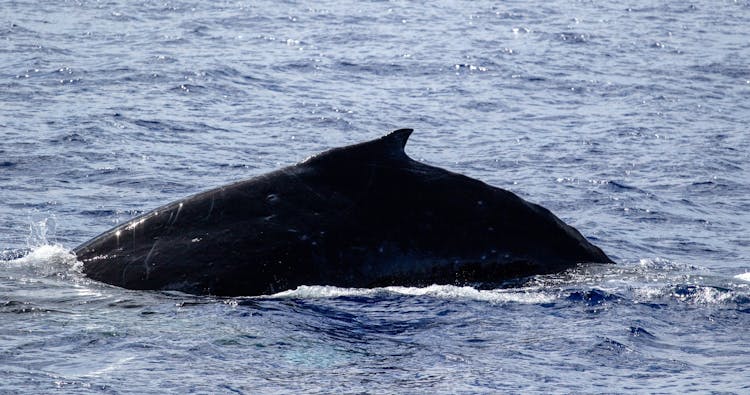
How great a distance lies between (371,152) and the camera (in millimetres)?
9898

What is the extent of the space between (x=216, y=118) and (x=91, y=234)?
9.66 meters

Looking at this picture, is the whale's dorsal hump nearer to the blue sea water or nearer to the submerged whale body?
the submerged whale body

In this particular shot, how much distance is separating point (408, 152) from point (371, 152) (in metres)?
11.1

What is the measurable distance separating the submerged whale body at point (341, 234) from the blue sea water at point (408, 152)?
0.20m

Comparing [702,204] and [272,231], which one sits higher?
[272,231]

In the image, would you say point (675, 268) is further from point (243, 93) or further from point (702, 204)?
point (243, 93)

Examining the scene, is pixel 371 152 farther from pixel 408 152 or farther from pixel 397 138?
pixel 408 152

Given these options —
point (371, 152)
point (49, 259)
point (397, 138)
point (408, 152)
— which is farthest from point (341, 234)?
point (408, 152)

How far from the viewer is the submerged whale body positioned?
30.9ft

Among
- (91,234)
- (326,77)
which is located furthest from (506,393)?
(326,77)

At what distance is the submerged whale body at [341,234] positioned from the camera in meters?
9.42

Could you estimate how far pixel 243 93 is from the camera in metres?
26.5

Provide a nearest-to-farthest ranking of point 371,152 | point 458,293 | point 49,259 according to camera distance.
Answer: point 458,293, point 371,152, point 49,259

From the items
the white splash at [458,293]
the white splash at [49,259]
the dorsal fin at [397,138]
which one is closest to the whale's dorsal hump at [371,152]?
the dorsal fin at [397,138]
